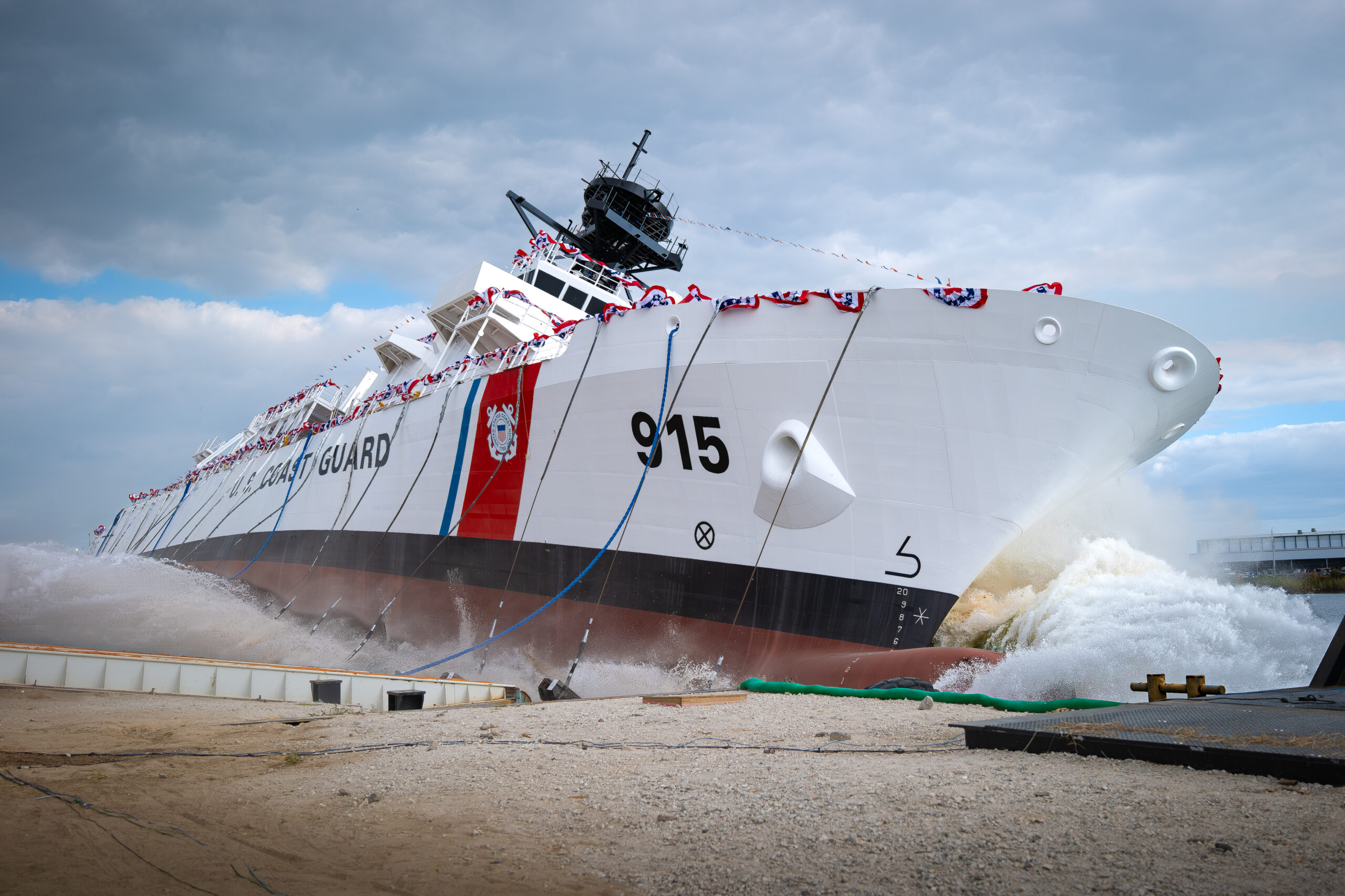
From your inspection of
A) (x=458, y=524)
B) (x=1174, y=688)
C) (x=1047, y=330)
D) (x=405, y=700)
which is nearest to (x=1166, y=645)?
(x=1174, y=688)

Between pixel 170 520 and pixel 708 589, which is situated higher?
pixel 170 520

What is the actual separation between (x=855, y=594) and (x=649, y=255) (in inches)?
500

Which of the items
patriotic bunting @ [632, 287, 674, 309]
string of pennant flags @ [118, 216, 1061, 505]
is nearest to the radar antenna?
string of pennant flags @ [118, 216, 1061, 505]

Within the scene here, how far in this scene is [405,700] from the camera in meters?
7.65

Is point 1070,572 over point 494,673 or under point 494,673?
over

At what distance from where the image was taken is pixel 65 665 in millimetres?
8172

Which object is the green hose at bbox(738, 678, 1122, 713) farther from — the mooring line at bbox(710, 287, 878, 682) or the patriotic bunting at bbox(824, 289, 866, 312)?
the patriotic bunting at bbox(824, 289, 866, 312)

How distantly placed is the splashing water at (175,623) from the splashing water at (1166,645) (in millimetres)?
6351

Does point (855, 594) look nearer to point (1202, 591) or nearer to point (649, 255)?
point (1202, 591)

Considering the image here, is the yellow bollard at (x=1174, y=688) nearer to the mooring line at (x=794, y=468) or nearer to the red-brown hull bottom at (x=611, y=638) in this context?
the red-brown hull bottom at (x=611, y=638)

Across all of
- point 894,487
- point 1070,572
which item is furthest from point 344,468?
point 1070,572

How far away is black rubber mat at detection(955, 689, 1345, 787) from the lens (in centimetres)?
274

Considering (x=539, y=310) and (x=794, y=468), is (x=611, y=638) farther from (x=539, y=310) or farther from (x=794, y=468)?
(x=539, y=310)

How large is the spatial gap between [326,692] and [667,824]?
22.3ft
